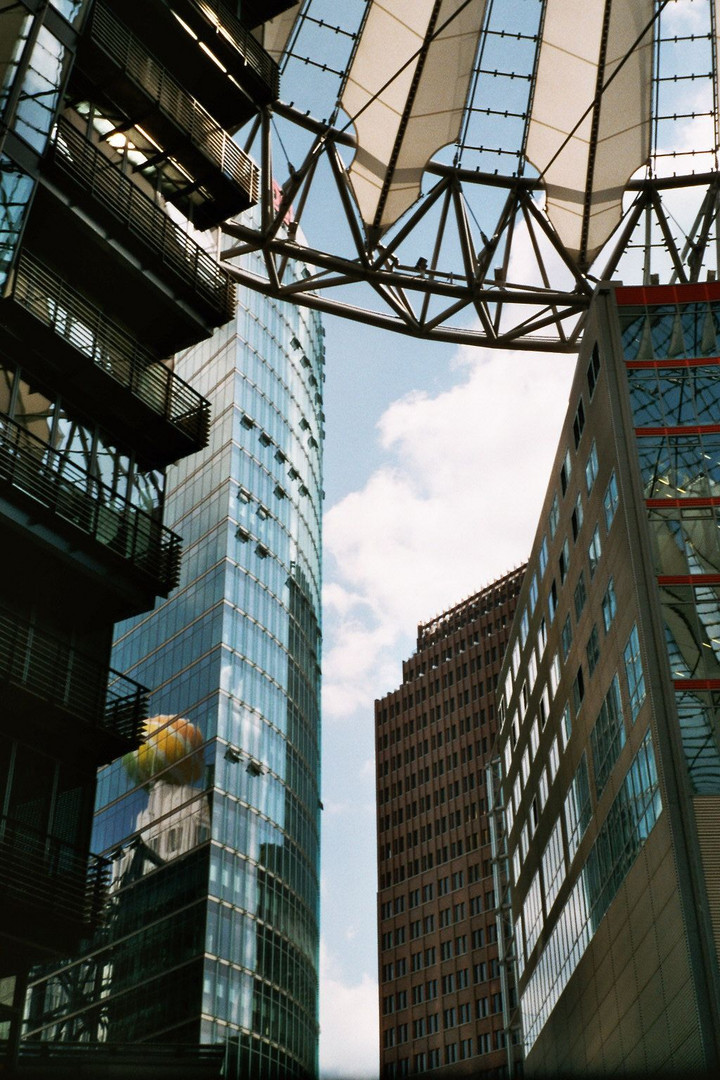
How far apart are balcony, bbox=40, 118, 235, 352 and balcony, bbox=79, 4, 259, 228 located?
1.57 m

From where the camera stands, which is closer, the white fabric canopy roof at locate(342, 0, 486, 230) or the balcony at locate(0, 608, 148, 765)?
the balcony at locate(0, 608, 148, 765)

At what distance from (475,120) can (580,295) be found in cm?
805

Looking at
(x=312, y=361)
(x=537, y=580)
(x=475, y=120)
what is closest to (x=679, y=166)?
(x=475, y=120)

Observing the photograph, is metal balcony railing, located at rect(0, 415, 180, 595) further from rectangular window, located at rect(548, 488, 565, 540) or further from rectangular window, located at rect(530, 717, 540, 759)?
rectangular window, located at rect(530, 717, 540, 759)

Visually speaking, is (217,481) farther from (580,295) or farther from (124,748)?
(124,748)

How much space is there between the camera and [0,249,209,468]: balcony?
24156mm

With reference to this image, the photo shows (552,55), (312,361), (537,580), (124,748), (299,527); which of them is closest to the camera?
(124,748)

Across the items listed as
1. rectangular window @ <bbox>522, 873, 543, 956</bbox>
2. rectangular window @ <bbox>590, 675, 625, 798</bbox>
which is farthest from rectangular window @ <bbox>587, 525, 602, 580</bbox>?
rectangular window @ <bbox>522, 873, 543, 956</bbox>

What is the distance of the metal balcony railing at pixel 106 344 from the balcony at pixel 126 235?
0.78 meters

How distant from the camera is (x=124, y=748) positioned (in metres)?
24.0

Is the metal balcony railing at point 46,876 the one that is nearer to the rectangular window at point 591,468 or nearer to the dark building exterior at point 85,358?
the dark building exterior at point 85,358

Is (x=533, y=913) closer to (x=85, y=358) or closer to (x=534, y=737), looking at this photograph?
(x=534, y=737)

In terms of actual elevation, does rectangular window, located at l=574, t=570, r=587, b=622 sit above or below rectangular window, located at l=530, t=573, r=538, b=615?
below

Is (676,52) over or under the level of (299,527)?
under
